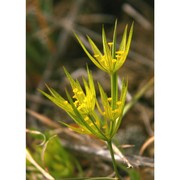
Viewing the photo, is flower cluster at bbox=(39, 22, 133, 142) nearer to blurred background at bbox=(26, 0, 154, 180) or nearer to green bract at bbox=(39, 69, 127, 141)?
green bract at bbox=(39, 69, 127, 141)

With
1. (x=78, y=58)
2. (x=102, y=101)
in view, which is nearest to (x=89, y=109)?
(x=102, y=101)

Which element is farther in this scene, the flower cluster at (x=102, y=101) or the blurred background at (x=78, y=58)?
the blurred background at (x=78, y=58)

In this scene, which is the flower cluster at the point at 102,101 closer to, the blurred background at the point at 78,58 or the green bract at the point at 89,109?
the green bract at the point at 89,109

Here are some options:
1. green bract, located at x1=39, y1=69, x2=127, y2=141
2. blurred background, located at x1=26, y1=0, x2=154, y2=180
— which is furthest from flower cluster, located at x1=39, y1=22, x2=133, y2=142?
blurred background, located at x1=26, y1=0, x2=154, y2=180

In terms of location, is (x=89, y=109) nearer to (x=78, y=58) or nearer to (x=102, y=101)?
(x=102, y=101)

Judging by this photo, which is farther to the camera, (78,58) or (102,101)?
(78,58)

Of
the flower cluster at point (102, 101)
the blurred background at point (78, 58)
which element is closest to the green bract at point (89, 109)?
the flower cluster at point (102, 101)

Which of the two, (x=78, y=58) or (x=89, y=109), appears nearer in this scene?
(x=89, y=109)
